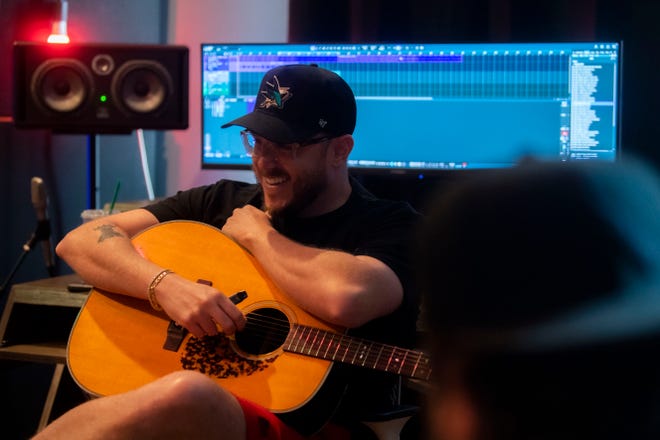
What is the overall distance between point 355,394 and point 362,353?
0.12 m

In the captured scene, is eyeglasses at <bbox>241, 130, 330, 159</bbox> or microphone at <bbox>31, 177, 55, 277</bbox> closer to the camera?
eyeglasses at <bbox>241, 130, 330, 159</bbox>

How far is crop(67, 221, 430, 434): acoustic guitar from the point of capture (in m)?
1.54

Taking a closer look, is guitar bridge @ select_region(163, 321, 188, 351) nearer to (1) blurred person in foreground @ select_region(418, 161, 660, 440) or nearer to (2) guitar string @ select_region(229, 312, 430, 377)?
(2) guitar string @ select_region(229, 312, 430, 377)

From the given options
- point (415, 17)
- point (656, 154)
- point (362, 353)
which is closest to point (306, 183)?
point (362, 353)

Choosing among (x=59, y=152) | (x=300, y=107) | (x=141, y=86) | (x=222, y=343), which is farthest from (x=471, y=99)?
(x=59, y=152)

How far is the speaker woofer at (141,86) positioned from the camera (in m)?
2.52

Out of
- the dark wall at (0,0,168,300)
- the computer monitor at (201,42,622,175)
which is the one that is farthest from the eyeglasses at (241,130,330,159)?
the dark wall at (0,0,168,300)

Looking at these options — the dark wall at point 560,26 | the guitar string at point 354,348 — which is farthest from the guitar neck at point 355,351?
the dark wall at point 560,26

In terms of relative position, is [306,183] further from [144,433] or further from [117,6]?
[117,6]

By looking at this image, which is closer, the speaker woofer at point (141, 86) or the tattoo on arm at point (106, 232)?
→ the tattoo on arm at point (106, 232)

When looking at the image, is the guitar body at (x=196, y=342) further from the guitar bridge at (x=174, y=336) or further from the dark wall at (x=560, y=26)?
the dark wall at (x=560, y=26)

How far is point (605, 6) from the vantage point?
2869 millimetres

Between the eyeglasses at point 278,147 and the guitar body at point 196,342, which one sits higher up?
the eyeglasses at point 278,147

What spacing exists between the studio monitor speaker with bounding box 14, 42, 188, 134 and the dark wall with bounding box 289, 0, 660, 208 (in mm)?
600
